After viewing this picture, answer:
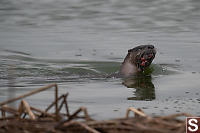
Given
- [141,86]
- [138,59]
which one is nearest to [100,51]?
[138,59]

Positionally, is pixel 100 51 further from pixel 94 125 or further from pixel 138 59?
pixel 94 125

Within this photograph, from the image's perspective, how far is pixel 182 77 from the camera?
29.6 ft

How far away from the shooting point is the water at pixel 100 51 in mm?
7285

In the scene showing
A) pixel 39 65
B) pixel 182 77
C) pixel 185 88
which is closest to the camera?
pixel 185 88

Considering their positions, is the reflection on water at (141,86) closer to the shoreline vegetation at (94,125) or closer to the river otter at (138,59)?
the river otter at (138,59)

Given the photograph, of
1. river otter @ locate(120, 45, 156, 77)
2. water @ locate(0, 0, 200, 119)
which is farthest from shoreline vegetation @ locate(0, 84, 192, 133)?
river otter @ locate(120, 45, 156, 77)

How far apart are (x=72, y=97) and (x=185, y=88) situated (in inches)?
61.6

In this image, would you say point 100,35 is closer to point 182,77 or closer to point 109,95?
point 182,77

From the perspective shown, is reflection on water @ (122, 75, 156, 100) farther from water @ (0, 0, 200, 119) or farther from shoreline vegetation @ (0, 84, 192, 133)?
shoreline vegetation @ (0, 84, 192, 133)

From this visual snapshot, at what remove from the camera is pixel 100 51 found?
36.9 ft

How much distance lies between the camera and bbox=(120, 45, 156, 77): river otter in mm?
8672

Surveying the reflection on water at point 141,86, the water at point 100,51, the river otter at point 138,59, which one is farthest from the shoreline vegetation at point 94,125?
the river otter at point 138,59

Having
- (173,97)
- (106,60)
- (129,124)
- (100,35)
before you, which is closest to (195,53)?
(106,60)

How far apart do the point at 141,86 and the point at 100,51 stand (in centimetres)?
288
